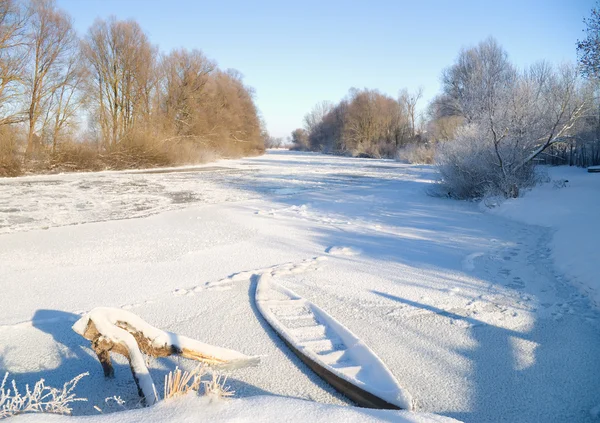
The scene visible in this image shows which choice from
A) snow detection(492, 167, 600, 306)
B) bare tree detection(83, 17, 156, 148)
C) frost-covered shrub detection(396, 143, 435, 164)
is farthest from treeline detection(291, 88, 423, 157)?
snow detection(492, 167, 600, 306)

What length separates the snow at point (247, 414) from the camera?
199 cm

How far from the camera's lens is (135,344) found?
115 inches

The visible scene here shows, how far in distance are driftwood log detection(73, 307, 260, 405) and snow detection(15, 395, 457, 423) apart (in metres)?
0.67

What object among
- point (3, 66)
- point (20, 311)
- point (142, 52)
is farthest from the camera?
point (142, 52)

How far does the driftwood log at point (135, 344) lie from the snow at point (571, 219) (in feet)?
13.7

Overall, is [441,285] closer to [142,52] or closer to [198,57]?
[142,52]

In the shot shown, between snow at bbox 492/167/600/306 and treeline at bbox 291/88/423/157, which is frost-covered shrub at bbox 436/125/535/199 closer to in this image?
snow at bbox 492/167/600/306

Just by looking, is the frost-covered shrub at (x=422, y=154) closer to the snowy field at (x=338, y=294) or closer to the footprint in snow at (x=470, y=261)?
the snowy field at (x=338, y=294)

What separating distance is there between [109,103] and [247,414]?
31270 millimetres

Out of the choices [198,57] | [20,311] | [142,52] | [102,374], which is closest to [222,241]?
[20,311]

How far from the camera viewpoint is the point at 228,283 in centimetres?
543

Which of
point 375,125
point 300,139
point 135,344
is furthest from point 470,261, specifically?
point 300,139

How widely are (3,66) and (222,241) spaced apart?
19418 millimetres

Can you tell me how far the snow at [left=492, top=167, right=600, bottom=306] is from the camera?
5.64 m
